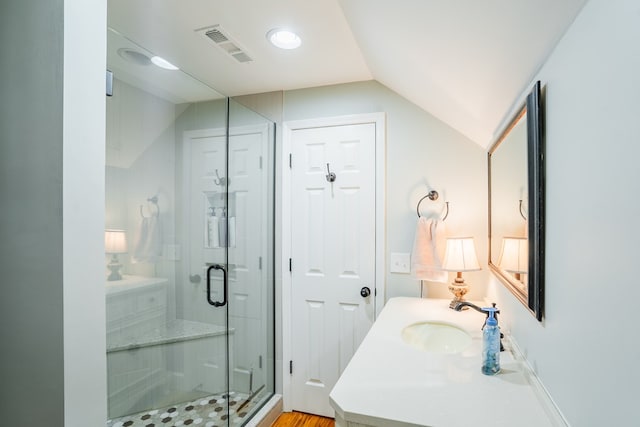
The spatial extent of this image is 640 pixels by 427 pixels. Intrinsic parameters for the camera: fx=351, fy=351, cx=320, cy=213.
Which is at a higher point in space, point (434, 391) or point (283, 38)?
point (283, 38)

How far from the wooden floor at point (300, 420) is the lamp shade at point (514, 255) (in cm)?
162

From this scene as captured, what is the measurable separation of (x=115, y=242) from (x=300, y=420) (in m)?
1.73

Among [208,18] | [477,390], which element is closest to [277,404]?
[477,390]

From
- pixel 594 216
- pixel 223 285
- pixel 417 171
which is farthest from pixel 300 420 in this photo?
pixel 594 216

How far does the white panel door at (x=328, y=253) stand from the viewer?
93.0 inches

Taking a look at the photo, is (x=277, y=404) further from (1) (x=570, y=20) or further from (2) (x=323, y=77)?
(1) (x=570, y=20)

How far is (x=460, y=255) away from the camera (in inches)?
77.1

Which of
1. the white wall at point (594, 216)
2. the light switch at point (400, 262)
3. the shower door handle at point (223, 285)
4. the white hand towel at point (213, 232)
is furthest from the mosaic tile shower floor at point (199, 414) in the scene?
the white wall at point (594, 216)

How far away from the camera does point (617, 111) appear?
1.92 feet

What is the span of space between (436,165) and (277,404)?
76.8 inches

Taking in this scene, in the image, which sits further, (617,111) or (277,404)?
(277,404)

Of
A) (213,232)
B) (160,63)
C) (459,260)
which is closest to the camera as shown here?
(160,63)

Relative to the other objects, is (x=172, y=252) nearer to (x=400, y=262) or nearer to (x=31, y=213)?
(x=31, y=213)

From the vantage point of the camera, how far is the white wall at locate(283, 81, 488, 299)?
213 cm
